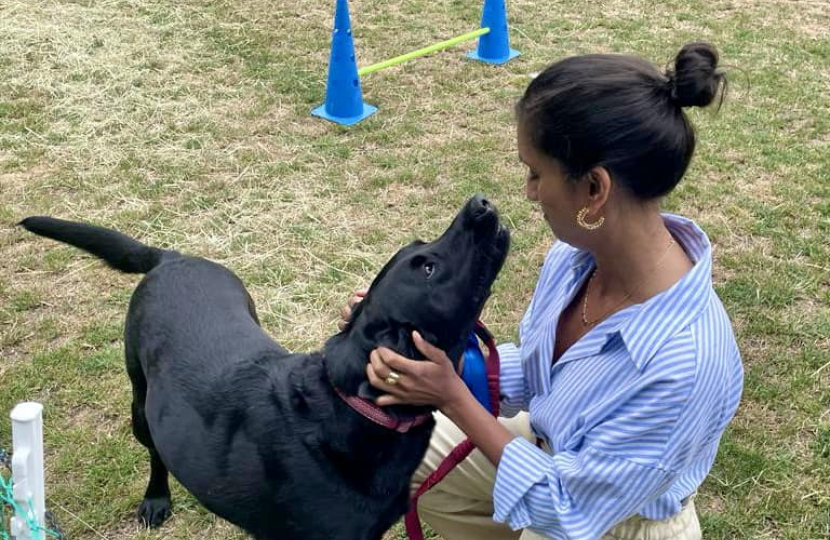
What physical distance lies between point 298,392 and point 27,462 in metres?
0.78

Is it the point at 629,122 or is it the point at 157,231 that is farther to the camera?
the point at 157,231

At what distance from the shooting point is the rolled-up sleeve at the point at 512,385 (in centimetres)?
294

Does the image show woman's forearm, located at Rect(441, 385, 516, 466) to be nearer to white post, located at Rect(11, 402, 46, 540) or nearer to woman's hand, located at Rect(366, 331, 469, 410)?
woman's hand, located at Rect(366, 331, 469, 410)

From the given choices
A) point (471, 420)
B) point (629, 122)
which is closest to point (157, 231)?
point (471, 420)

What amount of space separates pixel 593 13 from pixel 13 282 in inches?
242

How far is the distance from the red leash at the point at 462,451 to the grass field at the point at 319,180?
104 centimetres

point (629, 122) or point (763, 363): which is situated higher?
point (629, 122)

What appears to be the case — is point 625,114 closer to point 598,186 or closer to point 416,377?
point 598,186

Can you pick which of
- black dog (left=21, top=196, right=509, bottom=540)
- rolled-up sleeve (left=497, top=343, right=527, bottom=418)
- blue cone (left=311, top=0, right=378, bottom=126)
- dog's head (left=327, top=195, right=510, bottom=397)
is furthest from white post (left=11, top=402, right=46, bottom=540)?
blue cone (left=311, top=0, right=378, bottom=126)

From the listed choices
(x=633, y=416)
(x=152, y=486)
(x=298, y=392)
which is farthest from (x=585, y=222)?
(x=152, y=486)

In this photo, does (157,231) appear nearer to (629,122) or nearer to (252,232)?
(252,232)

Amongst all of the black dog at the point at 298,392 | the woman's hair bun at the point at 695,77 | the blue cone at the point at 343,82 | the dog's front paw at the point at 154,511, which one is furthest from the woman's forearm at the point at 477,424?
the blue cone at the point at 343,82

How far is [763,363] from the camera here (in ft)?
13.8

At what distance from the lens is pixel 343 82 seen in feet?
21.4
